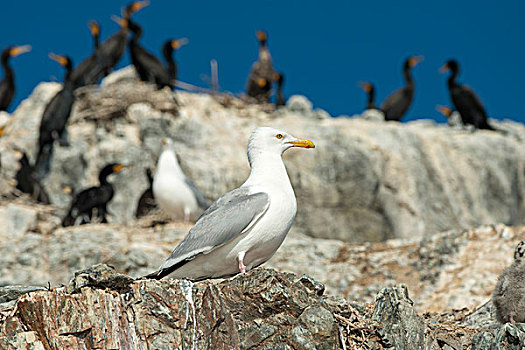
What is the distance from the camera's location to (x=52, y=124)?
18078mm

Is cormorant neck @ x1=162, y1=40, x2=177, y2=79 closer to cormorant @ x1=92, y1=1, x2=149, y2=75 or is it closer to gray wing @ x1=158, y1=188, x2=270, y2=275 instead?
cormorant @ x1=92, y1=1, x2=149, y2=75

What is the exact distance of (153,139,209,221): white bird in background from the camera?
14.0m

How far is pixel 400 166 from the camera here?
18.6 m

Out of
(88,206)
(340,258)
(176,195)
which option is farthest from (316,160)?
(340,258)

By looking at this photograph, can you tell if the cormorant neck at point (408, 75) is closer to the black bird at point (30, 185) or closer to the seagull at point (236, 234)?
the black bird at point (30, 185)

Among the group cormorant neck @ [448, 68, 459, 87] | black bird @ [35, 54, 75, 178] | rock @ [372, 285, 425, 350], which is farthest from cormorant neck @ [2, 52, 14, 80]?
rock @ [372, 285, 425, 350]

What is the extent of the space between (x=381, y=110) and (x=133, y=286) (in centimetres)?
1797

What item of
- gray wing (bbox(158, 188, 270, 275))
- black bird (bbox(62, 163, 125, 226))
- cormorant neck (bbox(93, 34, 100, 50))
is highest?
cormorant neck (bbox(93, 34, 100, 50))

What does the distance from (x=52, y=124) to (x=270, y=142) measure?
1127 cm

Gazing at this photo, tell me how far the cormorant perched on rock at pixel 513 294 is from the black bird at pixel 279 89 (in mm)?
15534

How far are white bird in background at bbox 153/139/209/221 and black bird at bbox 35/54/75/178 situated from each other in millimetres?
4618

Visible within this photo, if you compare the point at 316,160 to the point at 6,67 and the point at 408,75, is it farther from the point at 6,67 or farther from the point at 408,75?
the point at 6,67

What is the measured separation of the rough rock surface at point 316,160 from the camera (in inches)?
699

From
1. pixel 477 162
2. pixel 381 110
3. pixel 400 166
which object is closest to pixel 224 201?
pixel 400 166
